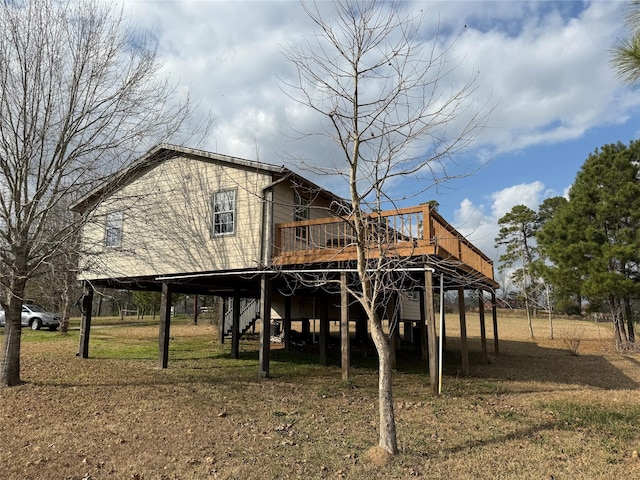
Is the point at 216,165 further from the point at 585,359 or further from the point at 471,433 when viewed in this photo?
the point at 585,359

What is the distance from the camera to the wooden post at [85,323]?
1374 cm

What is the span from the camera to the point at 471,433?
6.33m

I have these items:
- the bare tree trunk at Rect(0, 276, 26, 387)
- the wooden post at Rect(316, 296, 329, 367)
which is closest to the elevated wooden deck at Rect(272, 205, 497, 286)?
the wooden post at Rect(316, 296, 329, 367)

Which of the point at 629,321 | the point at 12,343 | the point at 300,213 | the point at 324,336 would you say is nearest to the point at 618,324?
the point at 629,321

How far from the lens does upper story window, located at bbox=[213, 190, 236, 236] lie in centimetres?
1181

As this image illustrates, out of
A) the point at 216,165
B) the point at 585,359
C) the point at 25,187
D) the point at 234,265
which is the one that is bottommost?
the point at 585,359

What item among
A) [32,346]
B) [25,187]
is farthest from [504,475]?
[32,346]

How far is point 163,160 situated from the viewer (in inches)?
510

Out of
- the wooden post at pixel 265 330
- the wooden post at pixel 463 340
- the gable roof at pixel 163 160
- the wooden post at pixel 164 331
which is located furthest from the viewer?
the wooden post at pixel 164 331

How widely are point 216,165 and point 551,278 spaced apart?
54.0ft

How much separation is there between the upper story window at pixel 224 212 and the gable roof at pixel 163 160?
0.85 metres

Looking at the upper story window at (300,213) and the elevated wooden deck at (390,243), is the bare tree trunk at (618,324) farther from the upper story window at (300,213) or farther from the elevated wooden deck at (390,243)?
the upper story window at (300,213)

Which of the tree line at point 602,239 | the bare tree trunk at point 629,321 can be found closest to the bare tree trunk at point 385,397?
the tree line at point 602,239

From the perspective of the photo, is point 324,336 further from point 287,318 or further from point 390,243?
point 390,243
